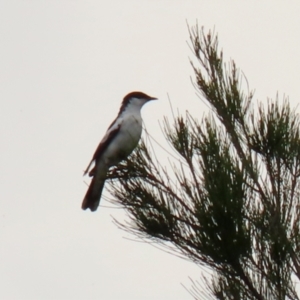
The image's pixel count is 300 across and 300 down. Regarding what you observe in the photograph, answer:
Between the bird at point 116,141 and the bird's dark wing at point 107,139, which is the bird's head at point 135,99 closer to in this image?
the bird at point 116,141

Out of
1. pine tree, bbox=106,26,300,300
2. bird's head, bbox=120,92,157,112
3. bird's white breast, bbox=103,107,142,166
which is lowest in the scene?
pine tree, bbox=106,26,300,300

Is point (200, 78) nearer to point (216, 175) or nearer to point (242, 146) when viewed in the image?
point (242, 146)

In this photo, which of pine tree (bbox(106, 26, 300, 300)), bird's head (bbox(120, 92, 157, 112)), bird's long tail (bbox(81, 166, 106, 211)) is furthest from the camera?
bird's head (bbox(120, 92, 157, 112))

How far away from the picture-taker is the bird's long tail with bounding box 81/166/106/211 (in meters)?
5.36

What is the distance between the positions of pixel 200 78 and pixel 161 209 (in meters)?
0.76

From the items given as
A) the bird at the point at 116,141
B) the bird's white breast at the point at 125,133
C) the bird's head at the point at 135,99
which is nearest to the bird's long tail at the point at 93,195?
the bird at the point at 116,141

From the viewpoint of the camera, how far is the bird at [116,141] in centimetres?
536

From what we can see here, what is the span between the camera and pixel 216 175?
327 cm

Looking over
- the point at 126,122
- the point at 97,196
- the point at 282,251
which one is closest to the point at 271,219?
A: the point at 282,251

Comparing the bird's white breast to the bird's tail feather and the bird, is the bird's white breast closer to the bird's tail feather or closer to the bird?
the bird

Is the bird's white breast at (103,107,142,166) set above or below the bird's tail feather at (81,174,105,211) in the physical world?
above

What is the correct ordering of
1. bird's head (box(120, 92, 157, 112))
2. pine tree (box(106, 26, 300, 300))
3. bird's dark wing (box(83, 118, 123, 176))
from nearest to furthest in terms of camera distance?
1. pine tree (box(106, 26, 300, 300))
2. bird's dark wing (box(83, 118, 123, 176))
3. bird's head (box(120, 92, 157, 112))

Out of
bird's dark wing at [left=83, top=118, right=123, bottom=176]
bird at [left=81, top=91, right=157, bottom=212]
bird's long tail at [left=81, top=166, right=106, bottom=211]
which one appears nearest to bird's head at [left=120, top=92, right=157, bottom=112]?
bird at [left=81, top=91, right=157, bottom=212]

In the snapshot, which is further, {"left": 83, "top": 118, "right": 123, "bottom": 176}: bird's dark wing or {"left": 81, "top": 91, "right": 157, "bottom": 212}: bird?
{"left": 83, "top": 118, "right": 123, "bottom": 176}: bird's dark wing
